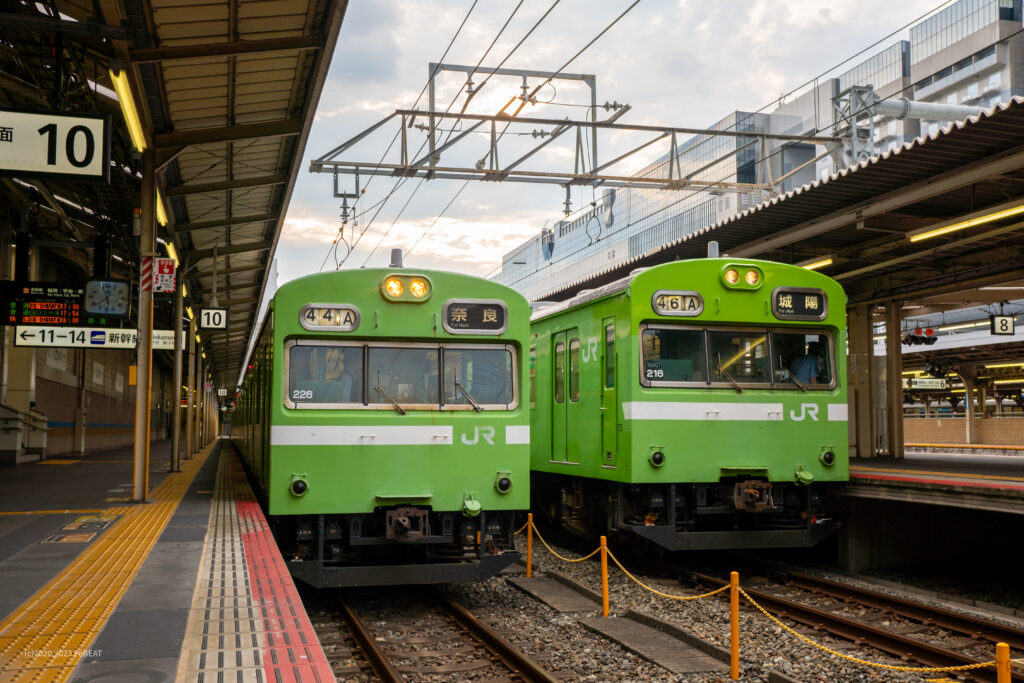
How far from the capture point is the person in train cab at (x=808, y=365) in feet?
34.4

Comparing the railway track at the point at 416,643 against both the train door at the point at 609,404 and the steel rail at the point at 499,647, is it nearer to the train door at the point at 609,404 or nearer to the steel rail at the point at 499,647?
the steel rail at the point at 499,647

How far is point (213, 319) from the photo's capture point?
68.1 feet

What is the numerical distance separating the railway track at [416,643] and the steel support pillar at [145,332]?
4.05m

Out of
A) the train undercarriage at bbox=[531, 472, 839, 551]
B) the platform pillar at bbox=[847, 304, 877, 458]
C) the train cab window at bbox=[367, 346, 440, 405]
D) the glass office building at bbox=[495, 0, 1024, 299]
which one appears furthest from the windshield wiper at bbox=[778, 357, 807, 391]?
the glass office building at bbox=[495, 0, 1024, 299]

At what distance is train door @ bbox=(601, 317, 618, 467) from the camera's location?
1030 centimetres

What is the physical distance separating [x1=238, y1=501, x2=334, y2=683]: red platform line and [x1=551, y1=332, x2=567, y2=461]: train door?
4.78m

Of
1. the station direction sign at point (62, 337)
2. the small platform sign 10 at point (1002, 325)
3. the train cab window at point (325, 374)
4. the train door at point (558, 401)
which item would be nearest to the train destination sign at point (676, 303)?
the train door at point (558, 401)

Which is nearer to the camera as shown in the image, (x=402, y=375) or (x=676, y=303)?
(x=402, y=375)

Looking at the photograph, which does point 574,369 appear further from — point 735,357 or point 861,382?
point 861,382

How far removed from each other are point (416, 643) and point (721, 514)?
13.5 feet

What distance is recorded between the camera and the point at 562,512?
12.9m

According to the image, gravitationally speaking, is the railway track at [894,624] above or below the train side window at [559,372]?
below

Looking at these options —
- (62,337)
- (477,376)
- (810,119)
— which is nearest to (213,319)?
(62,337)

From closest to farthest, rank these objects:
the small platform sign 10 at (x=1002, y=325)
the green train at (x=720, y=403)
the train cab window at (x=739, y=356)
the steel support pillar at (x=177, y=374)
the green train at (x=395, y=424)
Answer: the green train at (x=395, y=424) < the green train at (x=720, y=403) < the train cab window at (x=739, y=356) < the steel support pillar at (x=177, y=374) < the small platform sign 10 at (x=1002, y=325)
